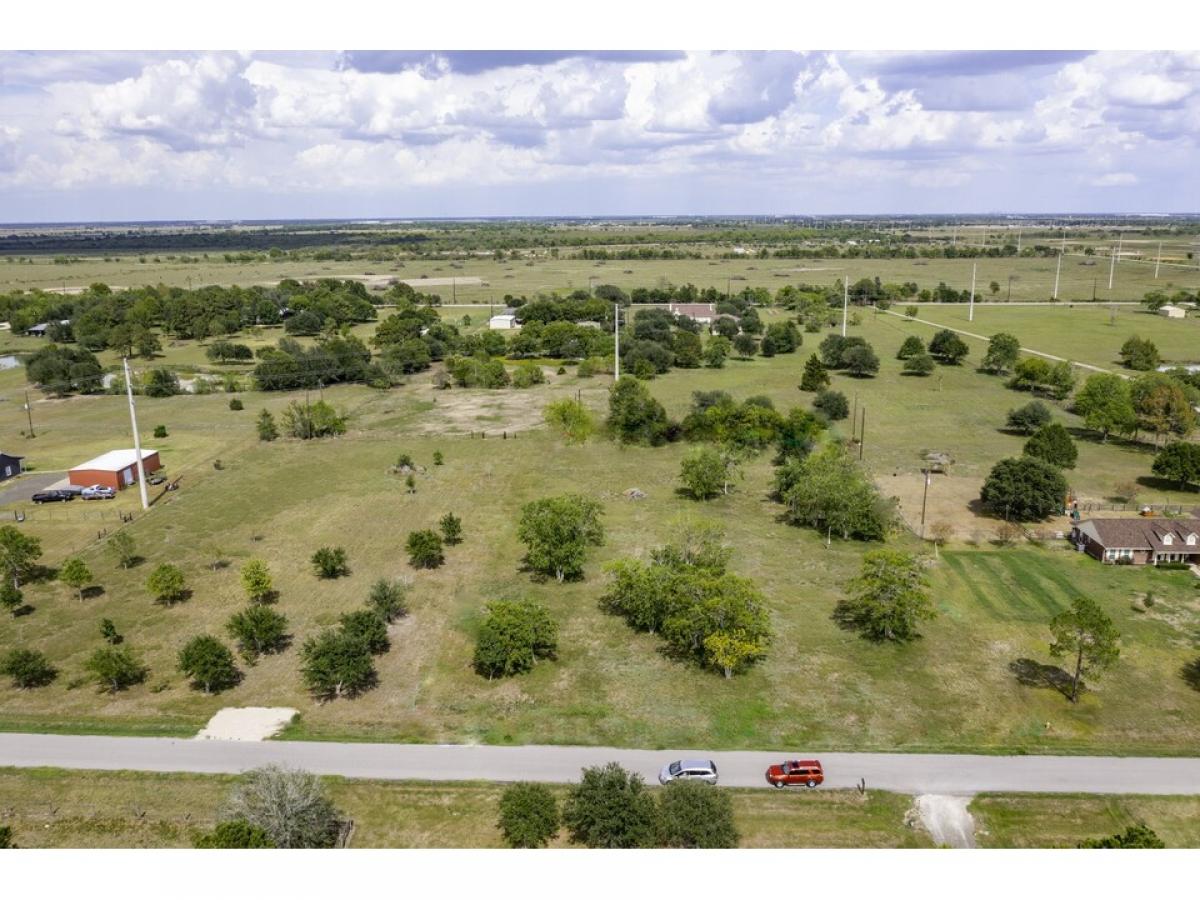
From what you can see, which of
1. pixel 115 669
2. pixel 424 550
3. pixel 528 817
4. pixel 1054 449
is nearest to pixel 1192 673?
pixel 1054 449

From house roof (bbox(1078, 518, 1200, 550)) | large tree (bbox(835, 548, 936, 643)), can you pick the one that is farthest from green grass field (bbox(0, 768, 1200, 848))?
house roof (bbox(1078, 518, 1200, 550))

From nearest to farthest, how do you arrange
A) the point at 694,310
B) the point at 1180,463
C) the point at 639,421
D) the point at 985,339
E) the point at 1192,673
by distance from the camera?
the point at 1192,673 → the point at 1180,463 → the point at 639,421 → the point at 985,339 → the point at 694,310

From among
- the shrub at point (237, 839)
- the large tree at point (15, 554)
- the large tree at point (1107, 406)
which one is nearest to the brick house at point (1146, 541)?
the large tree at point (1107, 406)

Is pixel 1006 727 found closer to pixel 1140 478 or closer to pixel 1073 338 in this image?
pixel 1140 478

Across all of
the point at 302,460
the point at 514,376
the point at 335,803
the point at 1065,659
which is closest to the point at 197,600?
the point at 335,803

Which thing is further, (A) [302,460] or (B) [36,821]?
(A) [302,460]

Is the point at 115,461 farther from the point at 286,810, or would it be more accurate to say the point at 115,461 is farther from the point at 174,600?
the point at 286,810
